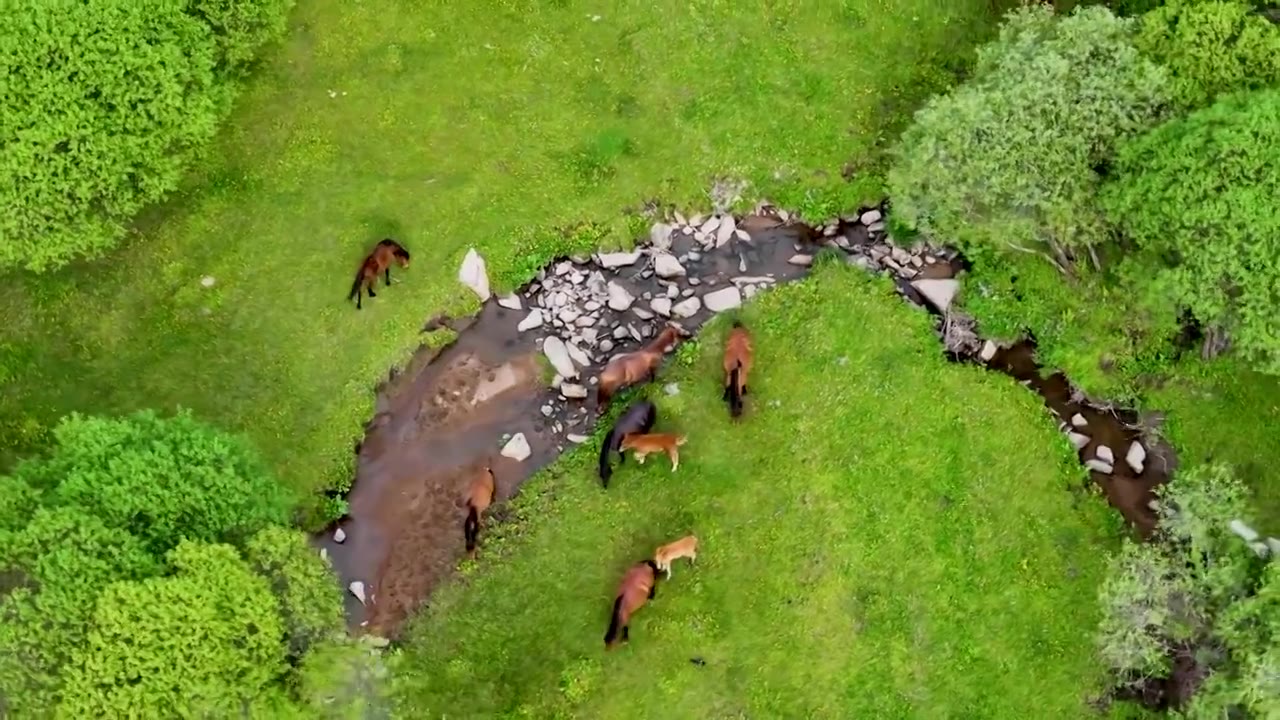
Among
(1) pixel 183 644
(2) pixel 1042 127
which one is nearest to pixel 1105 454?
(2) pixel 1042 127

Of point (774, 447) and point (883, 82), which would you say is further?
point (883, 82)

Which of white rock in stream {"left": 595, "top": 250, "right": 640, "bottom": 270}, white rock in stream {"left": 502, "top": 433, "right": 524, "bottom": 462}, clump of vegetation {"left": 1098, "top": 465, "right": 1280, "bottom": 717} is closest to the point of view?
clump of vegetation {"left": 1098, "top": 465, "right": 1280, "bottom": 717}

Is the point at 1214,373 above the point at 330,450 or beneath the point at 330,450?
above

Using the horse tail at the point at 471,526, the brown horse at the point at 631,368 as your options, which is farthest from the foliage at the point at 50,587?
the brown horse at the point at 631,368

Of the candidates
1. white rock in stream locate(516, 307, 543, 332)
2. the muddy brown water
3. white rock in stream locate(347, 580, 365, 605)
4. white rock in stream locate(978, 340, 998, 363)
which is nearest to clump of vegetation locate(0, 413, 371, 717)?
white rock in stream locate(347, 580, 365, 605)

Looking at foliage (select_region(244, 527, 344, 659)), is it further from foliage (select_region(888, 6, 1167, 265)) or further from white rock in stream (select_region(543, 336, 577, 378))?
foliage (select_region(888, 6, 1167, 265))

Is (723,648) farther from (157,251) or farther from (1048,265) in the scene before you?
(157,251)

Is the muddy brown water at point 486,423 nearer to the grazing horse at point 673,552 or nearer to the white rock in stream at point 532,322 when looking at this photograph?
the white rock in stream at point 532,322

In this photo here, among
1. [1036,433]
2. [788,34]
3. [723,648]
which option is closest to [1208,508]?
[1036,433]
